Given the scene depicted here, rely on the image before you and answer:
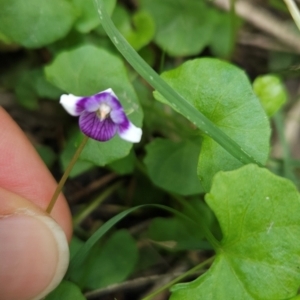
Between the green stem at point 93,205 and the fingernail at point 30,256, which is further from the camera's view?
the green stem at point 93,205

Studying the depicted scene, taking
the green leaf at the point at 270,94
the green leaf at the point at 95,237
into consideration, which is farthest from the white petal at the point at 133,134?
the green leaf at the point at 270,94

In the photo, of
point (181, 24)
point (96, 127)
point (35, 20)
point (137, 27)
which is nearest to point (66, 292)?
point (96, 127)

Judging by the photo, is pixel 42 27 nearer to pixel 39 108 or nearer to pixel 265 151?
pixel 39 108

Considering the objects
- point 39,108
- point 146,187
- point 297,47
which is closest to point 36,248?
point 146,187

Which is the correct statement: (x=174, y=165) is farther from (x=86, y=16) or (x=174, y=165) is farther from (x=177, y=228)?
(x=86, y=16)

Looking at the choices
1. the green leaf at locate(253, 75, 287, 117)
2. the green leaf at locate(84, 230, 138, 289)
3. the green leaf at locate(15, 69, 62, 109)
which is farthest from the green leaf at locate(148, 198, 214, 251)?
the green leaf at locate(15, 69, 62, 109)

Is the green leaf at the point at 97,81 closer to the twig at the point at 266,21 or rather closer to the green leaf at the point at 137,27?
the green leaf at the point at 137,27
